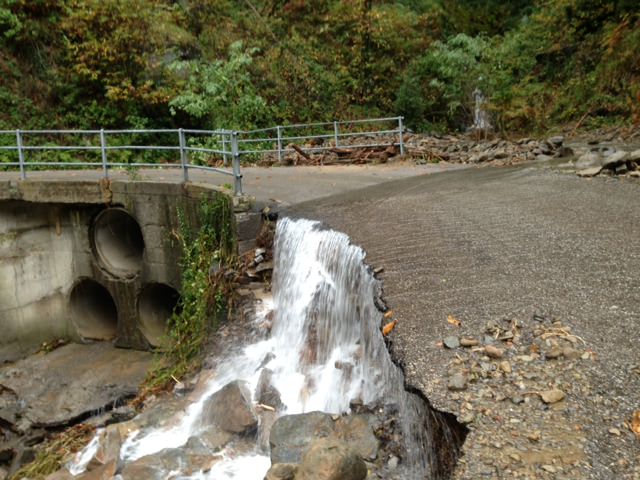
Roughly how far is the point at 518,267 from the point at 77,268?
27.9 ft

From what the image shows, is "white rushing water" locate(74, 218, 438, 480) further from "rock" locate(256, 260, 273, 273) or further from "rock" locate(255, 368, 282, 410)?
"rock" locate(256, 260, 273, 273)

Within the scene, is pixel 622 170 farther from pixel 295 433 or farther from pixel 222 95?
pixel 222 95

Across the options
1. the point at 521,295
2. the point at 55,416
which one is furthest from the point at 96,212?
the point at 521,295

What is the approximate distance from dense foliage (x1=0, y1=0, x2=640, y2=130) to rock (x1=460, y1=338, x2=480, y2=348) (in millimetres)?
14251

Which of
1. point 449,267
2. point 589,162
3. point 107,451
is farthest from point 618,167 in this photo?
point 107,451

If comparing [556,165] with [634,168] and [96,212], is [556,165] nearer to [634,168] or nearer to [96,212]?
[634,168]

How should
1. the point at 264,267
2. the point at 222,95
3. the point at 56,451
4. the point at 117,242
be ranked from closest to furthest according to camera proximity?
the point at 56,451 < the point at 264,267 < the point at 117,242 < the point at 222,95

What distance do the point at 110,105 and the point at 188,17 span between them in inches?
196

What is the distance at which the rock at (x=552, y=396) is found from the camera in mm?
4156

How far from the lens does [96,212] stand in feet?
38.3

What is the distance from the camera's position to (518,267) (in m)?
6.14

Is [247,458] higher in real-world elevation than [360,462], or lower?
lower

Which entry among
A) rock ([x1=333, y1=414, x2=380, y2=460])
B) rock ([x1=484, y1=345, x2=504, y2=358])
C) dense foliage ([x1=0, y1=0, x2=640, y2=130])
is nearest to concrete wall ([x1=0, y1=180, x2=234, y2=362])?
rock ([x1=333, y1=414, x2=380, y2=460])

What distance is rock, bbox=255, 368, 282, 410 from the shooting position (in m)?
6.68
